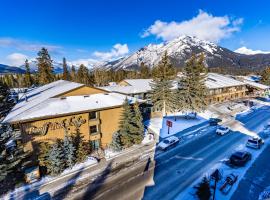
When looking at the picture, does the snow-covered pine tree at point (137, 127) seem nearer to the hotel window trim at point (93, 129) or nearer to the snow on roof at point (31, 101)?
the hotel window trim at point (93, 129)

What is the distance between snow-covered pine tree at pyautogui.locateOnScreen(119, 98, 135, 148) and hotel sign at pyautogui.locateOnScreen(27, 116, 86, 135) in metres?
5.60

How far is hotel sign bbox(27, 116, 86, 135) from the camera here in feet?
66.6

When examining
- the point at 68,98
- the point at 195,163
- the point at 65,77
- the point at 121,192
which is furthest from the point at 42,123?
the point at 65,77

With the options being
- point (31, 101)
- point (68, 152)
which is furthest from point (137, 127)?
point (31, 101)

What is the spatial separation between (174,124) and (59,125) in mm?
21905

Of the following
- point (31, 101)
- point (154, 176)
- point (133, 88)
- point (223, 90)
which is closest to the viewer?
point (154, 176)

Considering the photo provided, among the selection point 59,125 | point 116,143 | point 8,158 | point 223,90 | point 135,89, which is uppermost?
point 135,89

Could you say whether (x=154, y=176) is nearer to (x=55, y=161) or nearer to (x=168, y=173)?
(x=168, y=173)

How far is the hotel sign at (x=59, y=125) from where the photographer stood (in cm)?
2030

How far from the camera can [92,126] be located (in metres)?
24.7

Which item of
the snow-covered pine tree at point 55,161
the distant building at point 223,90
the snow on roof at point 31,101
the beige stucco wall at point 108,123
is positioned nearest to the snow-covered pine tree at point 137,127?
the beige stucco wall at point 108,123

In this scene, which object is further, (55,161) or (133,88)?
(133,88)

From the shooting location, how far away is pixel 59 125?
21688 mm

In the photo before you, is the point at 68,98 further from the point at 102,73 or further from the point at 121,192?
the point at 102,73
